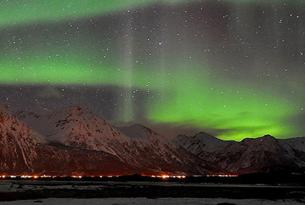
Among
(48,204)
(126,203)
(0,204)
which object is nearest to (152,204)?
(126,203)

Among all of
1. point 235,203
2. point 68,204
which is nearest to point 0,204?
point 68,204

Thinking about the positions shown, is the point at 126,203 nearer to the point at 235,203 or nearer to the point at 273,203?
the point at 235,203

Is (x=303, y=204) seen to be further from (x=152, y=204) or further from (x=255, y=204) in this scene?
(x=152, y=204)

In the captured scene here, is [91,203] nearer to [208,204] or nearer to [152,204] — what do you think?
[152,204]

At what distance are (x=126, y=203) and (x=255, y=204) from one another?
26308mm

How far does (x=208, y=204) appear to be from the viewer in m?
99.7

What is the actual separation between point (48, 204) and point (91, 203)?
370 inches

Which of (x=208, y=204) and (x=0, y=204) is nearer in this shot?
(x=0, y=204)

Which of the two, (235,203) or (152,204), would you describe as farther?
(235,203)

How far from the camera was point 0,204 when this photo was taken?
93.4 meters

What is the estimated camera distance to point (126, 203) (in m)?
99.9

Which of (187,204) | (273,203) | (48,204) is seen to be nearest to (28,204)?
(48,204)

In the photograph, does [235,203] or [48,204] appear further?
[235,203]

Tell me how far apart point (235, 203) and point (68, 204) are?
3417 cm
